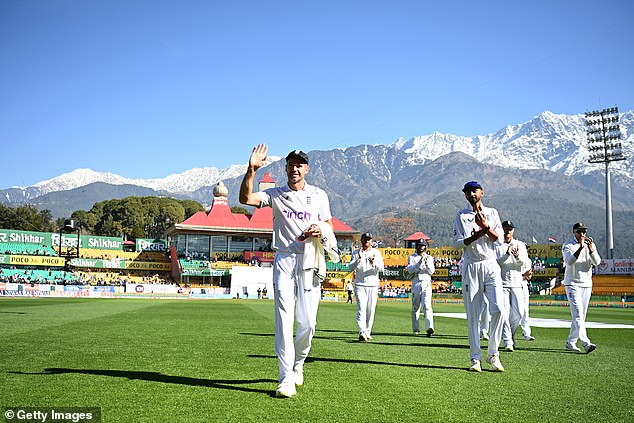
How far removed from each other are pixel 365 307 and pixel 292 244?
6576 millimetres

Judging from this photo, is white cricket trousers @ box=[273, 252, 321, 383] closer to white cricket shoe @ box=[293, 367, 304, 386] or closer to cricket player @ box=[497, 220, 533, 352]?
white cricket shoe @ box=[293, 367, 304, 386]

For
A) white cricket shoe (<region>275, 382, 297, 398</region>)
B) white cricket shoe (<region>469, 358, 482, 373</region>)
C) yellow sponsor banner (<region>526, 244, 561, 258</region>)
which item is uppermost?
white cricket shoe (<region>275, 382, 297, 398</region>)

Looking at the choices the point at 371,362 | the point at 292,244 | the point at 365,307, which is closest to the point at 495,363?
the point at 371,362

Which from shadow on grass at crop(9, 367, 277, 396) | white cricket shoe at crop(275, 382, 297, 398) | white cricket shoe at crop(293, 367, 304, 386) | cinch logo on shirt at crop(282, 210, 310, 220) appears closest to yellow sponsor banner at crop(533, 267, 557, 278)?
white cricket shoe at crop(293, 367, 304, 386)

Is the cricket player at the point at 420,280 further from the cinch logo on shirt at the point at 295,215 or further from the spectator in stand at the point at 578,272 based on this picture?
the cinch logo on shirt at the point at 295,215

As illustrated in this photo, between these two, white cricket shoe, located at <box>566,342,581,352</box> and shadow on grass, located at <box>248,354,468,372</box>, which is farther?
white cricket shoe, located at <box>566,342,581,352</box>

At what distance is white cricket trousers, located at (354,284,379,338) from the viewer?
40.0 ft

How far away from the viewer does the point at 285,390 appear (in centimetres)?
550

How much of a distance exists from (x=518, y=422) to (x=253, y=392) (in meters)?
2.50

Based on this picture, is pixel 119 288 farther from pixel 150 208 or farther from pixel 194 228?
pixel 150 208

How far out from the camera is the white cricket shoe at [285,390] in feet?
18.0

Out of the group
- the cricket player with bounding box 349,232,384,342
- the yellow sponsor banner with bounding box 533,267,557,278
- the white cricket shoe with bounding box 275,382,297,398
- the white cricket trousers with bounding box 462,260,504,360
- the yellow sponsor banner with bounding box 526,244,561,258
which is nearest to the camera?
the white cricket shoe with bounding box 275,382,297,398

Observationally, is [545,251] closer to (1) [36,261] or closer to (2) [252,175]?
(1) [36,261]

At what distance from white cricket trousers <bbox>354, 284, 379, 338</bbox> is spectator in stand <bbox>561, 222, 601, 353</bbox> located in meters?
3.87
